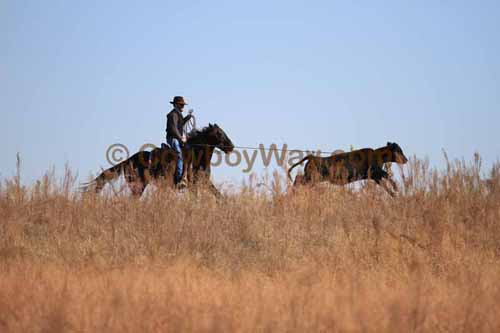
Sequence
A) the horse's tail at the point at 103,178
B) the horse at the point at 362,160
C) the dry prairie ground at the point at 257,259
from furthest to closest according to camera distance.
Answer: the horse at the point at 362,160, the horse's tail at the point at 103,178, the dry prairie ground at the point at 257,259

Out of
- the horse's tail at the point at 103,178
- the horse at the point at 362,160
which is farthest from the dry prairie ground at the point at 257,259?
the horse at the point at 362,160

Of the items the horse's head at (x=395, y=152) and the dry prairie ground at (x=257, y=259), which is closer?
the dry prairie ground at (x=257, y=259)

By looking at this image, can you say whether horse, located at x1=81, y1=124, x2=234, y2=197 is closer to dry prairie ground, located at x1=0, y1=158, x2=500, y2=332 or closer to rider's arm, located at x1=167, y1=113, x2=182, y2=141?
rider's arm, located at x1=167, y1=113, x2=182, y2=141

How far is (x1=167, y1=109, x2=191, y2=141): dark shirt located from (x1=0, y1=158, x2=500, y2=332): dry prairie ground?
10.6 feet

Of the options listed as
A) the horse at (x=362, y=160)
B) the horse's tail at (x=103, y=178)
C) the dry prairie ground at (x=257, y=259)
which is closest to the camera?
the dry prairie ground at (x=257, y=259)

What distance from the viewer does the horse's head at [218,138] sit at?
48.6 ft

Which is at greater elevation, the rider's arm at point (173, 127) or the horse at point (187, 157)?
the rider's arm at point (173, 127)

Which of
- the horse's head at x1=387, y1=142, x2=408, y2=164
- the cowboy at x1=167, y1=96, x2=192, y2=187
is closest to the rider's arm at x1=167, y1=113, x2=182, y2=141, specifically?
the cowboy at x1=167, y1=96, x2=192, y2=187

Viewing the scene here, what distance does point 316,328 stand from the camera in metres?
4.65

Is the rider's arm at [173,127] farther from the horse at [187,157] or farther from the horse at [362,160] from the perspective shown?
the horse at [362,160]

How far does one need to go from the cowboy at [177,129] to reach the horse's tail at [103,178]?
4.03ft

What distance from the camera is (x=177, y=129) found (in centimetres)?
1456

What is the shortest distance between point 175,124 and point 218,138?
1.02 metres

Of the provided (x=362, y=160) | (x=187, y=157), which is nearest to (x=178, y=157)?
(x=187, y=157)
